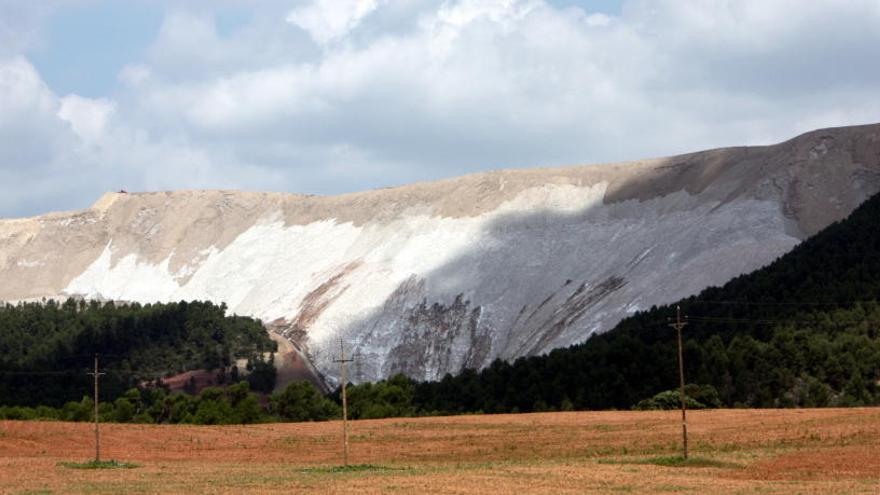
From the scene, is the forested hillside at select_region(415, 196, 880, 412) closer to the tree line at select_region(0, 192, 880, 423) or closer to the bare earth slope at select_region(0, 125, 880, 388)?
the tree line at select_region(0, 192, 880, 423)

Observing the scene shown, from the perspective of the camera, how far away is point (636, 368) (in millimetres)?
100500

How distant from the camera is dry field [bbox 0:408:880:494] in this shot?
51.5m

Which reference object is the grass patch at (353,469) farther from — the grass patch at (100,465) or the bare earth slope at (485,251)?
the bare earth slope at (485,251)

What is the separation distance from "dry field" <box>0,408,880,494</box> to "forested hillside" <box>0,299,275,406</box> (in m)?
50.2

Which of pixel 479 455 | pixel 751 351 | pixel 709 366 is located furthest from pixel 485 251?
pixel 479 455

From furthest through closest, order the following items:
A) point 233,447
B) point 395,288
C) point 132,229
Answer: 1. point 132,229
2. point 395,288
3. point 233,447

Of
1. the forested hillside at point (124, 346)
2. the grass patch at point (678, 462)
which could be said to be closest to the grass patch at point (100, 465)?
the grass patch at point (678, 462)

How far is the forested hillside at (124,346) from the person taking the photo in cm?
13762

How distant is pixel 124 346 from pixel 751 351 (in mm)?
70033

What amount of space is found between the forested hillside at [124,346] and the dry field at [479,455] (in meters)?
50.2

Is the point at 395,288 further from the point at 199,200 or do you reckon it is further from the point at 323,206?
the point at 199,200

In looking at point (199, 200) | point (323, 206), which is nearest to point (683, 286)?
point (323, 206)

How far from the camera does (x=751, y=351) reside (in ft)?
320

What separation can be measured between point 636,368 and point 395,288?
176 feet
